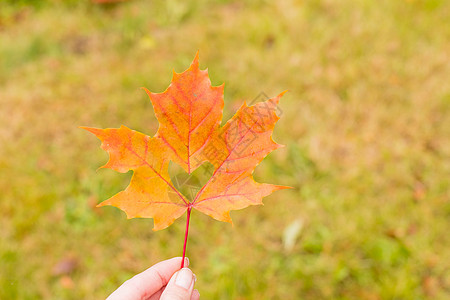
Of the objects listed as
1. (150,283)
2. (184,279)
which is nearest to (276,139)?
(150,283)

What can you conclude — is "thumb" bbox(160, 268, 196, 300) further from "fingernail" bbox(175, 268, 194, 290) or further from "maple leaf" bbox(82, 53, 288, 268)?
"maple leaf" bbox(82, 53, 288, 268)

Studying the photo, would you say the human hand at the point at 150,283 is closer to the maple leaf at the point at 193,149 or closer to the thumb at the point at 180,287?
the thumb at the point at 180,287

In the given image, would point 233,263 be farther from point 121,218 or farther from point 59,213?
point 59,213

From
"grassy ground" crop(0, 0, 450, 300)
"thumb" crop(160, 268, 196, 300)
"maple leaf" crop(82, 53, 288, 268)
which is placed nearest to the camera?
"maple leaf" crop(82, 53, 288, 268)

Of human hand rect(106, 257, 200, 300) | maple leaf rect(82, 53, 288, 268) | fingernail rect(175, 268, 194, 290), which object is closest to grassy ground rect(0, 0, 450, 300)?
human hand rect(106, 257, 200, 300)

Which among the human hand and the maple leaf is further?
the human hand
